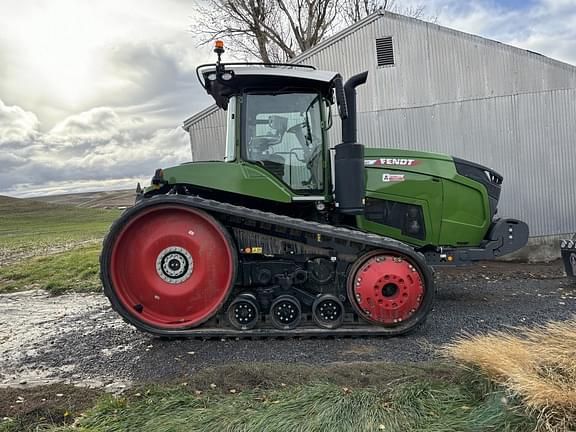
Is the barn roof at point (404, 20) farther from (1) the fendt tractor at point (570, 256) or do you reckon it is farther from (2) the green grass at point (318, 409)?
(2) the green grass at point (318, 409)

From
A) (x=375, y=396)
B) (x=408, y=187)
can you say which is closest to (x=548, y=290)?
(x=408, y=187)

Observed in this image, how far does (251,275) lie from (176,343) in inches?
44.0

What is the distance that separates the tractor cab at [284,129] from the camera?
17.6 ft

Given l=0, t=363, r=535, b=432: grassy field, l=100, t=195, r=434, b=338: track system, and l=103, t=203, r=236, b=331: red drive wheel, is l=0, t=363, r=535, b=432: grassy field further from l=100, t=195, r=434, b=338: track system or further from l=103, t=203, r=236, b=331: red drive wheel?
l=103, t=203, r=236, b=331: red drive wheel

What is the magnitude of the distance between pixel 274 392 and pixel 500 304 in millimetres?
4211

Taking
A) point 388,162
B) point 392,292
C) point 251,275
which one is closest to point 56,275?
point 251,275

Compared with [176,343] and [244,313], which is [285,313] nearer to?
[244,313]

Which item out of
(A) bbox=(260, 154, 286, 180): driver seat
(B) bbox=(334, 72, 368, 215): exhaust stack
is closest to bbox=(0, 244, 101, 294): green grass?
(A) bbox=(260, 154, 286, 180): driver seat

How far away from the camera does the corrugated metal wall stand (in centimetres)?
978

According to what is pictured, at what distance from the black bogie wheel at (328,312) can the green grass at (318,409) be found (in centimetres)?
140

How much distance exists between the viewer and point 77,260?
436 inches

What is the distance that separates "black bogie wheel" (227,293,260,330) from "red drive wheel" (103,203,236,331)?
0.20 meters

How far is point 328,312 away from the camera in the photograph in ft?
16.7

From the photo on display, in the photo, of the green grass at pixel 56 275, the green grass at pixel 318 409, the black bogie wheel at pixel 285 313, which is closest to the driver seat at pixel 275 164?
the black bogie wheel at pixel 285 313
